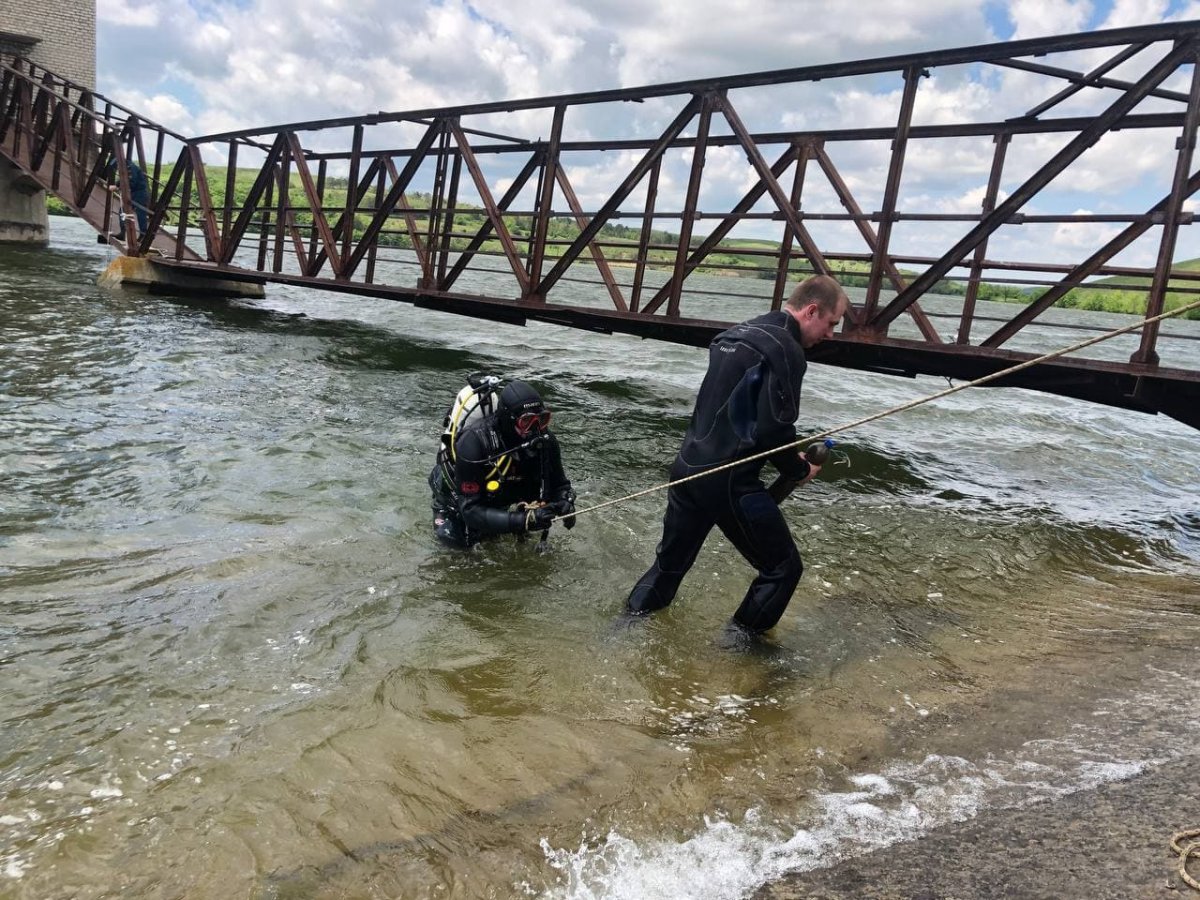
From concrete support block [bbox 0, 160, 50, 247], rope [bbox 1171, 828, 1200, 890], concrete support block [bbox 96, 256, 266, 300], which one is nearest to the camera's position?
rope [bbox 1171, 828, 1200, 890]

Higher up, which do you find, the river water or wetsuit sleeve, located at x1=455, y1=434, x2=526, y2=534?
wetsuit sleeve, located at x1=455, y1=434, x2=526, y2=534

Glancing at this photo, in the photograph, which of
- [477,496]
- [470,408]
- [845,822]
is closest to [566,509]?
[477,496]

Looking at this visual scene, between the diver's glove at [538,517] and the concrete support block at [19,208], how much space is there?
3051 cm

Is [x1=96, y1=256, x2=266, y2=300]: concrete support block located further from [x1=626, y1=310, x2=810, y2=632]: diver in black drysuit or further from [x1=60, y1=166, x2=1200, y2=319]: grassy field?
[x1=626, y1=310, x2=810, y2=632]: diver in black drysuit

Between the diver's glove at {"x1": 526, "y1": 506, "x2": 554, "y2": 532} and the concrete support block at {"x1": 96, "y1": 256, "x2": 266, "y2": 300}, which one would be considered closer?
the diver's glove at {"x1": 526, "y1": 506, "x2": 554, "y2": 532}

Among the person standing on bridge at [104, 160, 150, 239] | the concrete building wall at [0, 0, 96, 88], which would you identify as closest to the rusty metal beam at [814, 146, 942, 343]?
the person standing on bridge at [104, 160, 150, 239]

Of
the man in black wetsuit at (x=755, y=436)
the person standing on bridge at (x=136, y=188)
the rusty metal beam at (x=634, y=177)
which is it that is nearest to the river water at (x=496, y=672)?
the man in black wetsuit at (x=755, y=436)

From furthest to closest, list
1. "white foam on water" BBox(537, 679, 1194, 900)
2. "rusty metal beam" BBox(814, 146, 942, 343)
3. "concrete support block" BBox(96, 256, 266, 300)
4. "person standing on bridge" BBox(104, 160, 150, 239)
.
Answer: "person standing on bridge" BBox(104, 160, 150, 239) < "concrete support block" BBox(96, 256, 266, 300) < "rusty metal beam" BBox(814, 146, 942, 343) < "white foam on water" BBox(537, 679, 1194, 900)

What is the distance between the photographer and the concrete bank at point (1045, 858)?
97.9 inches

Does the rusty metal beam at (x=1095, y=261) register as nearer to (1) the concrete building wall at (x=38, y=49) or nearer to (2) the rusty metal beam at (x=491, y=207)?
(2) the rusty metal beam at (x=491, y=207)

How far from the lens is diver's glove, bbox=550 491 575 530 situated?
5.23m

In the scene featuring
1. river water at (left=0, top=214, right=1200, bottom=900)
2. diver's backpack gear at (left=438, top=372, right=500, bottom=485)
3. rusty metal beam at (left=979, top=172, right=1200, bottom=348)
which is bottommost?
river water at (left=0, top=214, right=1200, bottom=900)

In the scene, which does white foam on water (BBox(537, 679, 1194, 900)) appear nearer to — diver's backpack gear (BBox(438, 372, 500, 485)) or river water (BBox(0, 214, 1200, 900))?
river water (BBox(0, 214, 1200, 900))

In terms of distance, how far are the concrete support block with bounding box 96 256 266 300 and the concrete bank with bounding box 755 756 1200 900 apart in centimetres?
2007
